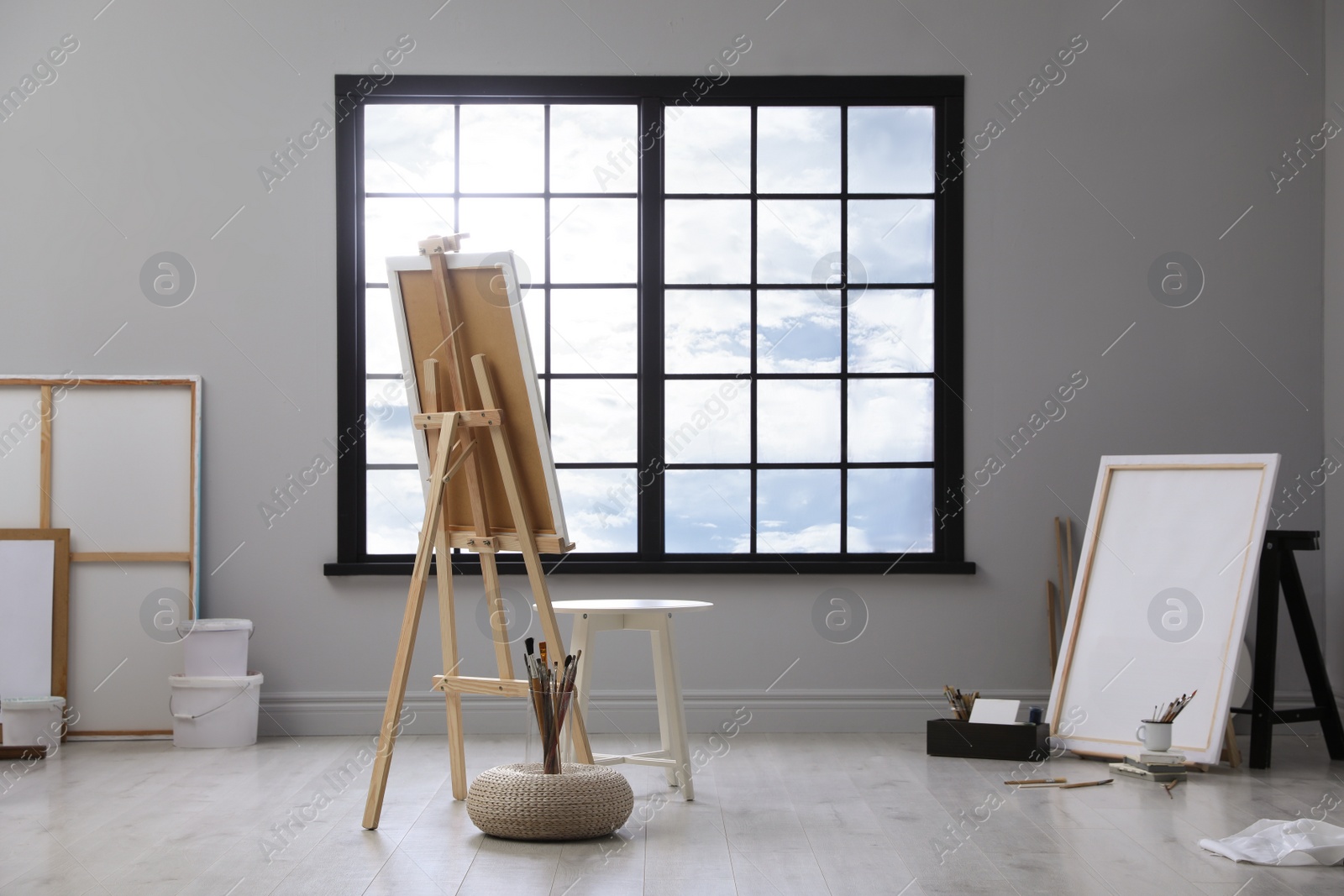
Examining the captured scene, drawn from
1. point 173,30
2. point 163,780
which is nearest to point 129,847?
point 163,780

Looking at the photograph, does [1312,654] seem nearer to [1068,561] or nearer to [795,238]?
[1068,561]

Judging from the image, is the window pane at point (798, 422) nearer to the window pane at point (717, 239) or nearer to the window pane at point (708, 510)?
the window pane at point (708, 510)

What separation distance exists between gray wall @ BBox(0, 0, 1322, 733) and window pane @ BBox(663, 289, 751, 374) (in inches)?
34.3

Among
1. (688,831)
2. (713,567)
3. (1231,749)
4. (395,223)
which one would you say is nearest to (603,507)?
(713,567)

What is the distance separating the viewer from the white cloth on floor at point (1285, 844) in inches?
102

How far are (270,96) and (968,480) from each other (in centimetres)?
318

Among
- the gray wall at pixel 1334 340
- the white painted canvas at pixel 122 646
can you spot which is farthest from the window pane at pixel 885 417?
the white painted canvas at pixel 122 646

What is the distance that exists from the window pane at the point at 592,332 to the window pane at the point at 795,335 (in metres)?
0.52

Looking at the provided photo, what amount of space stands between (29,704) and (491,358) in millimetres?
2337

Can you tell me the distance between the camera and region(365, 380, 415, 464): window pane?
4.49 m

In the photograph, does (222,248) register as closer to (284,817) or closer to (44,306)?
(44,306)

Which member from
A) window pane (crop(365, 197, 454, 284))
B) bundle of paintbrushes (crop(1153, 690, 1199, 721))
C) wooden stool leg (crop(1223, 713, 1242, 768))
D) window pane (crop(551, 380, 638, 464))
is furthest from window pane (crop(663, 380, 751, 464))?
wooden stool leg (crop(1223, 713, 1242, 768))

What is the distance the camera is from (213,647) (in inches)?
163

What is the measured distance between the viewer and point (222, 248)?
443 centimetres
